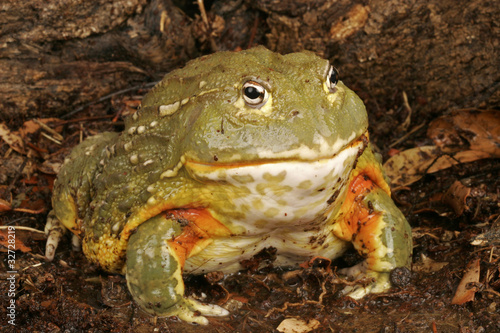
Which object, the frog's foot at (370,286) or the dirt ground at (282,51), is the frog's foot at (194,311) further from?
the frog's foot at (370,286)

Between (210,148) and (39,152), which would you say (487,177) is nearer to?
(210,148)

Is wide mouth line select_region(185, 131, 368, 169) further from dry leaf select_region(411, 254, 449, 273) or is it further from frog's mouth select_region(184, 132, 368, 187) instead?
dry leaf select_region(411, 254, 449, 273)

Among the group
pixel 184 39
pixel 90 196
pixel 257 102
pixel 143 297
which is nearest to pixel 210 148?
pixel 257 102

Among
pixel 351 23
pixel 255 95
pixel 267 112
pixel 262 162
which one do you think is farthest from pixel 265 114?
pixel 351 23

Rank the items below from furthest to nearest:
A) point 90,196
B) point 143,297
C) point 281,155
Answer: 1. point 90,196
2. point 143,297
3. point 281,155

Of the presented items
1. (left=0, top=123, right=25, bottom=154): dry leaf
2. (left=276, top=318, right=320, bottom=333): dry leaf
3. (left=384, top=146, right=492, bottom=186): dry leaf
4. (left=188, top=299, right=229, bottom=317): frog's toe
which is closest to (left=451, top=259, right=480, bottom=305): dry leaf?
(left=276, top=318, right=320, bottom=333): dry leaf

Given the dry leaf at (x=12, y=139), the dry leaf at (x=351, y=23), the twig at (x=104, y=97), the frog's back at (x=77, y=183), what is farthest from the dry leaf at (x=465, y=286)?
the dry leaf at (x=12, y=139)
